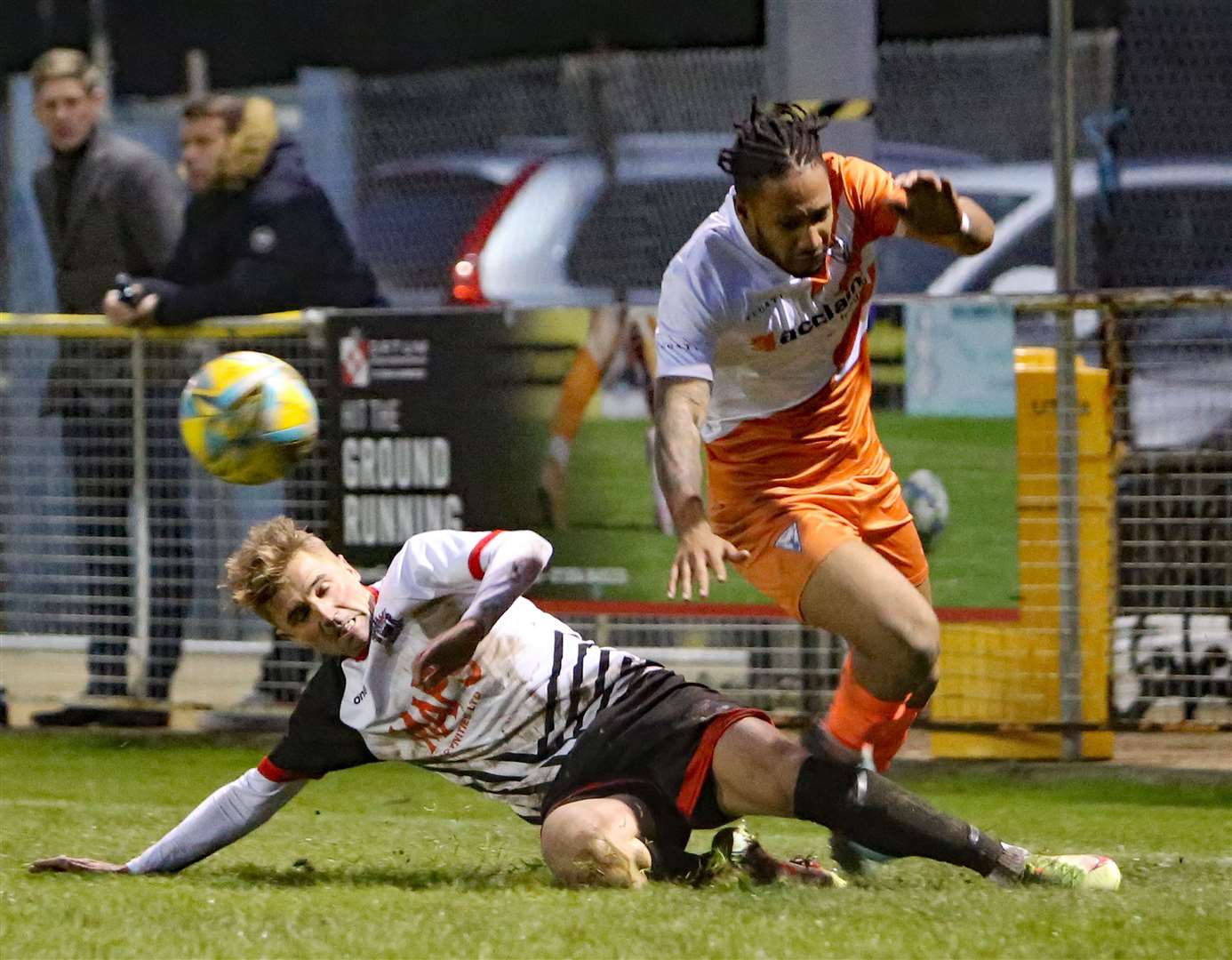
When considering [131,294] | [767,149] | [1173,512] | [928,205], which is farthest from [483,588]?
[131,294]

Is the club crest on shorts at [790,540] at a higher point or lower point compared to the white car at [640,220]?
lower

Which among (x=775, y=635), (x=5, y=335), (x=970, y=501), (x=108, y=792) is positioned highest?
(x=5, y=335)

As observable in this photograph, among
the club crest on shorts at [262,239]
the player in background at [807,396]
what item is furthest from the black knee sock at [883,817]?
the club crest on shorts at [262,239]

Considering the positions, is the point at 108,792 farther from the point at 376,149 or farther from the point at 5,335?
the point at 376,149

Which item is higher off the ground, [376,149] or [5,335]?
[376,149]

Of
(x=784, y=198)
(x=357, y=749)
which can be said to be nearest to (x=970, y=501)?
(x=784, y=198)

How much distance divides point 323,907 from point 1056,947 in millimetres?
1729

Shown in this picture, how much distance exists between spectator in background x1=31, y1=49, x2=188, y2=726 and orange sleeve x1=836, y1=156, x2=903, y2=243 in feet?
13.5

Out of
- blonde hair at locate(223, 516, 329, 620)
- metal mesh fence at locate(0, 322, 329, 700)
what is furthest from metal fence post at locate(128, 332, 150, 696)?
blonde hair at locate(223, 516, 329, 620)

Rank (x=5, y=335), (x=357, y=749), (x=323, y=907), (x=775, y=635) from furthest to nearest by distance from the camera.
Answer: (x=5, y=335) → (x=775, y=635) → (x=357, y=749) → (x=323, y=907)

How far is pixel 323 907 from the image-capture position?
5.37m

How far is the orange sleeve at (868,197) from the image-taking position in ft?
20.9

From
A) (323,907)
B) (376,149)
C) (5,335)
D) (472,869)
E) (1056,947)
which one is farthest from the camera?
(376,149)

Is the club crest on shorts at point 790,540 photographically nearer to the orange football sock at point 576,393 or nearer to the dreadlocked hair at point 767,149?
the dreadlocked hair at point 767,149
